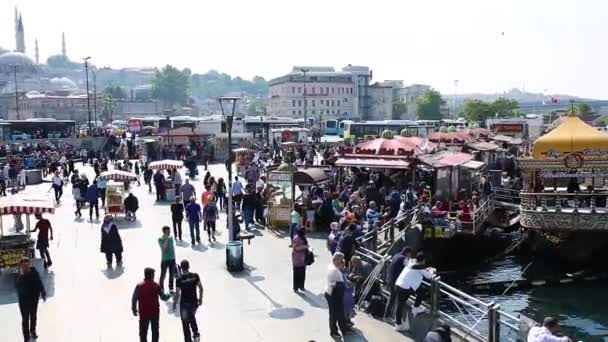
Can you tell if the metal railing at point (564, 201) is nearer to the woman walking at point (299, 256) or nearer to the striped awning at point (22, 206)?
the woman walking at point (299, 256)

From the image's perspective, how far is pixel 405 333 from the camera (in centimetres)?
1054

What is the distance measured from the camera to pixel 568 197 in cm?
2083

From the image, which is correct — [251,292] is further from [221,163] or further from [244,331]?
[221,163]

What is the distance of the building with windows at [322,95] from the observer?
459ft

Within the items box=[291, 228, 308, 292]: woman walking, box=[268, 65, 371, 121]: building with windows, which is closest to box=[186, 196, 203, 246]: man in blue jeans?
box=[291, 228, 308, 292]: woman walking

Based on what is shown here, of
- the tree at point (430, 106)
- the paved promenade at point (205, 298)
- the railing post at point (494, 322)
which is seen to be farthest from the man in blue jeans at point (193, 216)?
the tree at point (430, 106)

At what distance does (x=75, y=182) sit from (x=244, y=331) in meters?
15.1

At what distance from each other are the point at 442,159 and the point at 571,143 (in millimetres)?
4623

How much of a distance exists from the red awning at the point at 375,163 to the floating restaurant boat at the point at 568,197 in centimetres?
434

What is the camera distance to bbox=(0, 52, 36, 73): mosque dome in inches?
6526

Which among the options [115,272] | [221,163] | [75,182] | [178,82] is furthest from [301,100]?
[115,272]

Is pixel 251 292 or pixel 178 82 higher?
pixel 178 82

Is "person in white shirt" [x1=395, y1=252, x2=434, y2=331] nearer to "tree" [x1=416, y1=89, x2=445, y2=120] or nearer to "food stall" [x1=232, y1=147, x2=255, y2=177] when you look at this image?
"food stall" [x1=232, y1=147, x2=255, y2=177]

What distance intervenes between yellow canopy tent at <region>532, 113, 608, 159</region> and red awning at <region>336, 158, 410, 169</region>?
15.9 ft
